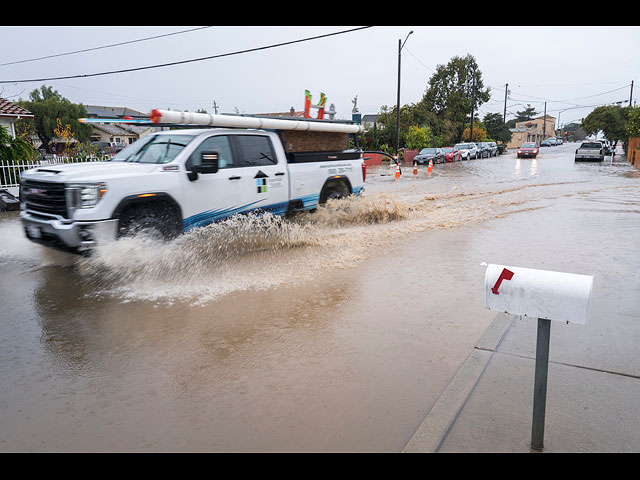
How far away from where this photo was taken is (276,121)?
7695 millimetres

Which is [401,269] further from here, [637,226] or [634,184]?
[634,184]

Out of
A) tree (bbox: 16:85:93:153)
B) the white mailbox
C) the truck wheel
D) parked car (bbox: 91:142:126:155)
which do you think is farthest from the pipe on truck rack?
tree (bbox: 16:85:93:153)

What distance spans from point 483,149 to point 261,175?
4249 centimetres

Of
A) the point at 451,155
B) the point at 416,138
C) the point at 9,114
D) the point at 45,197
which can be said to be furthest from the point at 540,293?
the point at 416,138

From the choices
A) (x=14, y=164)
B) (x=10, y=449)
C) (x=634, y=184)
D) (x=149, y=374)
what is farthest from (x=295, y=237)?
(x=634, y=184)

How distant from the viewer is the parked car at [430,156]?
3334cm

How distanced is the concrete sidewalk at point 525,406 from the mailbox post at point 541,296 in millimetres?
406

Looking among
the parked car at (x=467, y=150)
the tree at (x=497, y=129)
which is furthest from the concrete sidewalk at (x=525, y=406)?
the tree at (x=497, y=129)

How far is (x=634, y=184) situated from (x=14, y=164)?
21.9 metres

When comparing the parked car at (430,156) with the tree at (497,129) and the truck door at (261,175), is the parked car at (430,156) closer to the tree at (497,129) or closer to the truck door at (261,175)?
the truck door at (261,175)

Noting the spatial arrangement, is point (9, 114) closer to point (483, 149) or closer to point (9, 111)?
point (9, 111)

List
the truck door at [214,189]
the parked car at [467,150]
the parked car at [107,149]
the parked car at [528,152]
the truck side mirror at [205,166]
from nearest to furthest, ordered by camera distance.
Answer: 1. the truck side mirror at [205,166]
2. the truck door at [214,189]
3. the parked car at [107,149]
4. the parked car at [467,150]
5. the parked car at [528,152]

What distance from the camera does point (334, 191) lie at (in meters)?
9.45
